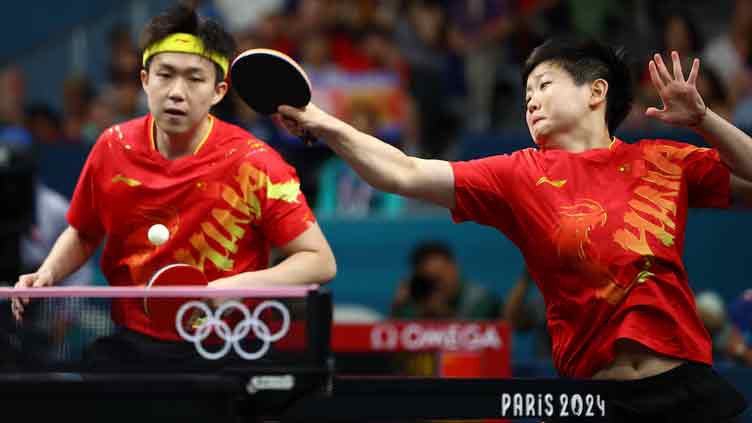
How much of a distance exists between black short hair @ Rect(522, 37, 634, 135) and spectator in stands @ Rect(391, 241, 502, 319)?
383 centimetres

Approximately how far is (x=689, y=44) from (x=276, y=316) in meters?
6.17

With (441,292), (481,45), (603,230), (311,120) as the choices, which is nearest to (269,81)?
(311,120)

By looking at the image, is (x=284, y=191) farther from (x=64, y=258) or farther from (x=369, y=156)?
(x=369, y=156)

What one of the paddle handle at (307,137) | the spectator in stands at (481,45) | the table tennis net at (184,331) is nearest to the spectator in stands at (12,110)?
the spectator in stands at (481,45)

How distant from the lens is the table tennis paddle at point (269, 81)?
319cm

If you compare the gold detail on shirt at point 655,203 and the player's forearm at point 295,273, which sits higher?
the gold detail on shirt at point 655,203

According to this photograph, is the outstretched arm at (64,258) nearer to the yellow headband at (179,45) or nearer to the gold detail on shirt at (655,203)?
the yellow headband at (179,45)

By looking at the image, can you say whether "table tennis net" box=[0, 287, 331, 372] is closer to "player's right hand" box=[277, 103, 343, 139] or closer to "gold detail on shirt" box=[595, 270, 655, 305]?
"player's right hand" box=[277, 103, 343, 139]

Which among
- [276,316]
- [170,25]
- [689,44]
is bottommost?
[276,316]

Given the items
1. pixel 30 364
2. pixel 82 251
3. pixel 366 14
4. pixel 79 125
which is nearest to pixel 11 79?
pixel 79 125

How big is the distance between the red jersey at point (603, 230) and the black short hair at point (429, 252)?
4.07m

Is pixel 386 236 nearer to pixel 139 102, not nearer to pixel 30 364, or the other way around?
pixel 139 102

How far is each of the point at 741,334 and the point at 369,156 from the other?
2908 millimetres

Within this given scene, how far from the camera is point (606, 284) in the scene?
3516mm
